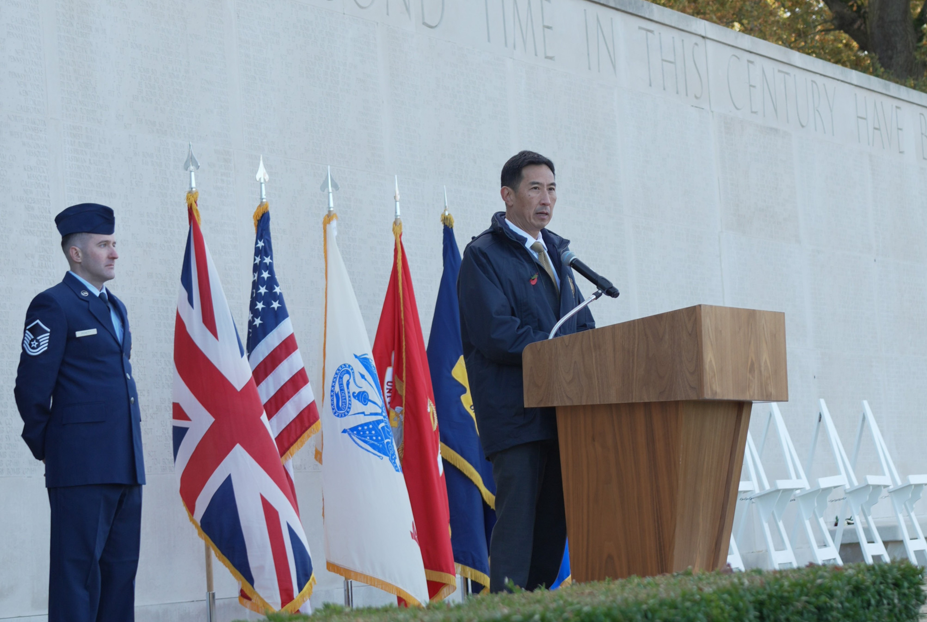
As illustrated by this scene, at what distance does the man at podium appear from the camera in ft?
11.2

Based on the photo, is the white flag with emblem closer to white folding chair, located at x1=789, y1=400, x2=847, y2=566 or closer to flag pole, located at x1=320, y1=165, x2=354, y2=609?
flag pole, located at x1=320, y1=165, x2=354, y2=609

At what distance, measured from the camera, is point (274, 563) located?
4.45 m

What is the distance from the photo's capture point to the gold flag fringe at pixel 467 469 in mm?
5305

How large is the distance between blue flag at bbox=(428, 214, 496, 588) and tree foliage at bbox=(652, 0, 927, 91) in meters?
8.01

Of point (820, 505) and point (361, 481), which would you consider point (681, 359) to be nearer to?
point (361, 481)

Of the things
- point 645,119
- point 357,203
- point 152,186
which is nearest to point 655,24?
point 645,119

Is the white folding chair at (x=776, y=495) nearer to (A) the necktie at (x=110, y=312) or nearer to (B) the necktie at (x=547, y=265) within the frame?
(B) the necktie at (x=547, y=265)

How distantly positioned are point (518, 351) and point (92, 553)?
177cm

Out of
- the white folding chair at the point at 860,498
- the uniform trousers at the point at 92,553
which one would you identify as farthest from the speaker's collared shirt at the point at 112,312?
the white folding chair at the point at 860,498

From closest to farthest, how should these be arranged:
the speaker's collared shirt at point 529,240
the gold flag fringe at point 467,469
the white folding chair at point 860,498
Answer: the speaker's collared shirt at point 529,240, the gold flag fringe at point 467,469, the white folding chair at point 860,498

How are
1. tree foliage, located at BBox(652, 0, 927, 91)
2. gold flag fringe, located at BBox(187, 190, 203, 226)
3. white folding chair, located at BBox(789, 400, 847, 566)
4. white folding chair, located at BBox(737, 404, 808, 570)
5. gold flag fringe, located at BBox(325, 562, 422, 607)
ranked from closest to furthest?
gold flag fringe, located at BBox(325, 562, 422, 607) < gold flag fringe, located at BBox(187, 190, 203, 226) < white folding chair, located at BBox(737, 404, 808, 570) < white folding chair, located at BBox(789, 400, 847, 566) < tree foliage, located at BBox(652, 0, 927, 91)

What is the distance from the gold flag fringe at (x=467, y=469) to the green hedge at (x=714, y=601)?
2.79 m

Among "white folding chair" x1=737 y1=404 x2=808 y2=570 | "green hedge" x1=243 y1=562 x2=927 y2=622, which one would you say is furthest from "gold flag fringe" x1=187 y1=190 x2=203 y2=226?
"white folding chair" x1=737 y1=404 x2=808 y2=570

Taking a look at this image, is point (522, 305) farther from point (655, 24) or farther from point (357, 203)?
point (655, 24)
